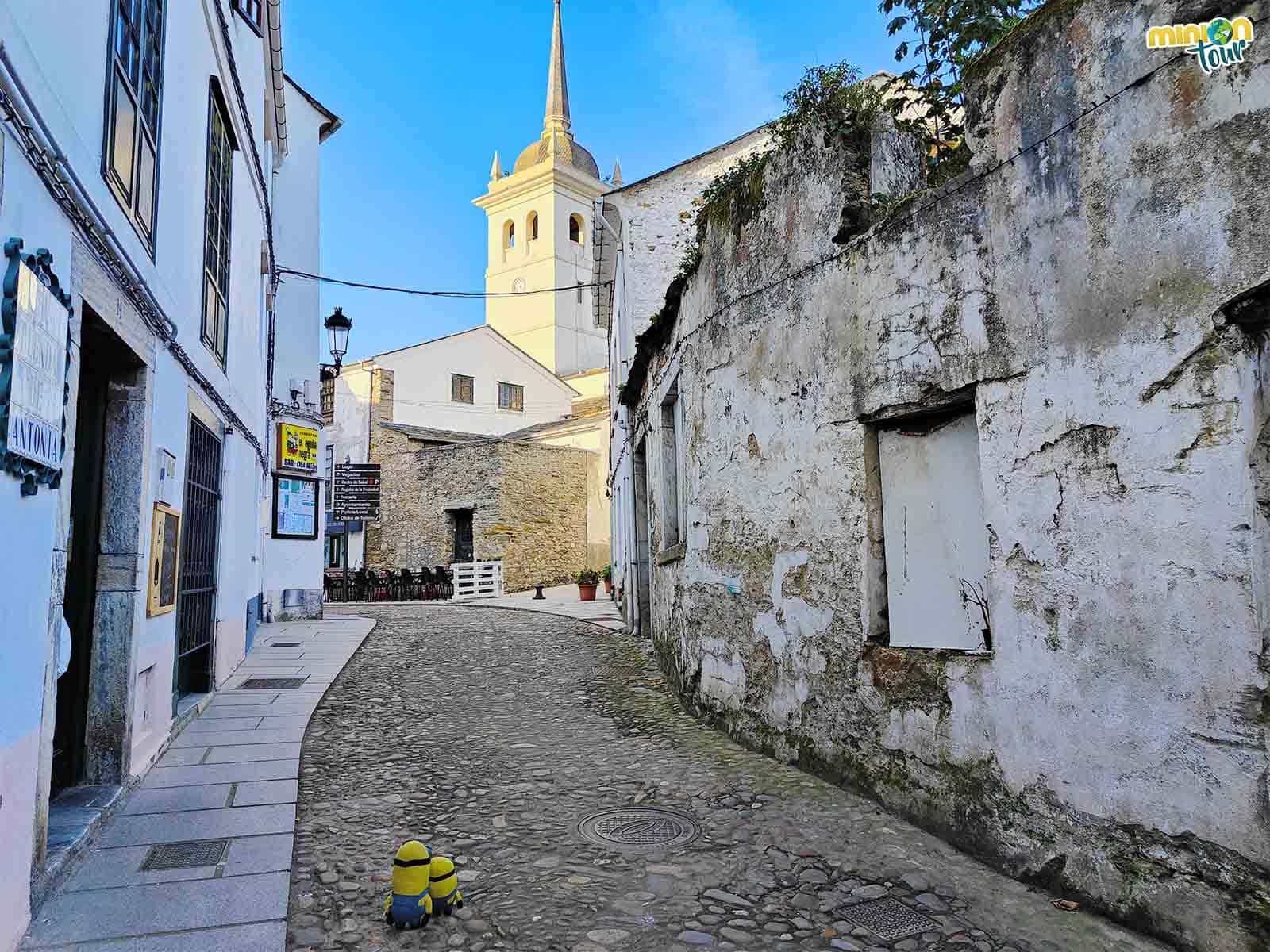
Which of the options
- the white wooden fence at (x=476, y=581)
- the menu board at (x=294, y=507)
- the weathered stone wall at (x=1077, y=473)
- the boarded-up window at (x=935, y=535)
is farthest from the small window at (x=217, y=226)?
the white wooden fence at (x=476, y=581)

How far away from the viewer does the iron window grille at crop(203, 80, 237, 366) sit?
623 centimetres

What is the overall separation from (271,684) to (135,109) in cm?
491

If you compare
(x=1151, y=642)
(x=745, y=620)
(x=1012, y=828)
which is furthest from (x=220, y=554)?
(x=1151, y=642)

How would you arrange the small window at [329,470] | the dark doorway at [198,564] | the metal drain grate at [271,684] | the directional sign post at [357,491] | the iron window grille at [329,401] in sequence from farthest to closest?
the iron window grille at [329,401] < the small window at [329,470] < the directional sign post at [357,491] < the metal drain grate at [271,684] < the dark doorway at [198,564]

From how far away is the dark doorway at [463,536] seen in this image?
74.7 feet

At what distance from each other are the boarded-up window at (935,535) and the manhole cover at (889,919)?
121cm

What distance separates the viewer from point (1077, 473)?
303 centimetres

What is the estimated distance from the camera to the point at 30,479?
2699 mm

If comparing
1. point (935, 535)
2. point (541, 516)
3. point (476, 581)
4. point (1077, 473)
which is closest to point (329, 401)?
point (541, 516)

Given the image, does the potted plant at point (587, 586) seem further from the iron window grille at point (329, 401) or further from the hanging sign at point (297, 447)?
the iron window grille at point (329, 401)

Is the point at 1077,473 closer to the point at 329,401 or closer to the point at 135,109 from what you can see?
the point at 135,109

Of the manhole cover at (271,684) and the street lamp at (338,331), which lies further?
the street lamp at (338,331)

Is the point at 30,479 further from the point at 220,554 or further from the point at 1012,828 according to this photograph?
the point at 220,554

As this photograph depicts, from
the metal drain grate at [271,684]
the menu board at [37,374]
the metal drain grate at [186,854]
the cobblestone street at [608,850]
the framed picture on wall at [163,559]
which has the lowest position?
the cobblestone street at [608,850]
